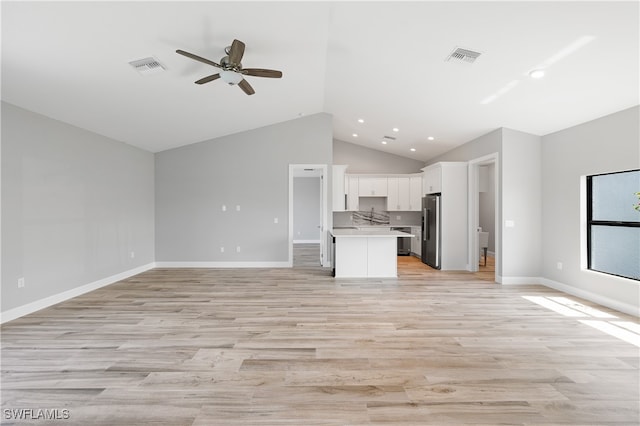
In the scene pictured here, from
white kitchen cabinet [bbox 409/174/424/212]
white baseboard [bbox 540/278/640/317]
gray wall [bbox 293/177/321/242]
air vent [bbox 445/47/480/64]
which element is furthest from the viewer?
gray wall [bbox 293/177/321/242]

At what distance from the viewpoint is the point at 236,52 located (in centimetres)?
302

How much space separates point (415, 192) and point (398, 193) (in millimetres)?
464

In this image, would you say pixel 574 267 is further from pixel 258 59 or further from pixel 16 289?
pixel 16 289

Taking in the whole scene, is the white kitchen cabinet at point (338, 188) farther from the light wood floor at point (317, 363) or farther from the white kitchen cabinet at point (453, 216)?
the light wood floor at point (317, 363)

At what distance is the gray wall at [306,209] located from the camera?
444 inches

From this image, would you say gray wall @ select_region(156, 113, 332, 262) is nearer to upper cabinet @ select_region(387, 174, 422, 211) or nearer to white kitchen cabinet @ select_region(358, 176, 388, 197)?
white kitchen cabinet @ select_region(358, 176, 388, 197)

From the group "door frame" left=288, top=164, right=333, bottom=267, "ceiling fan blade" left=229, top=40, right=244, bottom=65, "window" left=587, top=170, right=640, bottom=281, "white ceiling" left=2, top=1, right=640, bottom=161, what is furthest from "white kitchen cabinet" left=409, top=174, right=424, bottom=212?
"ceiling fan blade" left=229, top=40, right=244, bottom=65

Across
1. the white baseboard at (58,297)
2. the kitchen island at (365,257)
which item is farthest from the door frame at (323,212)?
the white baseboard at (58,297)

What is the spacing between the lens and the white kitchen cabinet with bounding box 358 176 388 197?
8.44 meters

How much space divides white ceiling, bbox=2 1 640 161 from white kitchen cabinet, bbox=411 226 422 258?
347 cm

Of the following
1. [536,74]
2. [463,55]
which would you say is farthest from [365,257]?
[536,74]

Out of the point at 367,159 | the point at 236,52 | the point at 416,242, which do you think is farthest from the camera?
the point at 367,159

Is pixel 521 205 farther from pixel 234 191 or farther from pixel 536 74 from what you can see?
pixel 234 191
